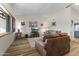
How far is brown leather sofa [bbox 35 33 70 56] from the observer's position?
3039 millimetres

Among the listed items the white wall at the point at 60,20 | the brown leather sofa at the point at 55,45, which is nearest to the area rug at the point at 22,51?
the brown leather sofa at the point at 55,45

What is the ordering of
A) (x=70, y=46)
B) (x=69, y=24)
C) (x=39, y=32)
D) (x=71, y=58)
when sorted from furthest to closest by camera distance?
1. (x=70, y=46)
2. (x=39, y=32)
3. (x=69, y=24)
4. (x=71, y=58)

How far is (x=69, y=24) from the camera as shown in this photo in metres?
3.25

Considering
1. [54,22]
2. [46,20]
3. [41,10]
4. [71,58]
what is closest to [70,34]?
[54,22]

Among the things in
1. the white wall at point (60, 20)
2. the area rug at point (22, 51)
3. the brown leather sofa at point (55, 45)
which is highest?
the white wall at point (60, 20)

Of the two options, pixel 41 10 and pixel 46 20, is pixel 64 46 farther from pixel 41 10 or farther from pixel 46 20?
pixel 41 10

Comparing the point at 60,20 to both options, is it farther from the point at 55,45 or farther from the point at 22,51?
the point at 22,51

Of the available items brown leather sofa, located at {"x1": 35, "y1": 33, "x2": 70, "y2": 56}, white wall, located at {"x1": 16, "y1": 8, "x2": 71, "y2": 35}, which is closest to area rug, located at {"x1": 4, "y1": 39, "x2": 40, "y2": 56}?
brown leather sofa, located at {"x1": 35, "y1": 33, "x2": 70, "y2": 56}

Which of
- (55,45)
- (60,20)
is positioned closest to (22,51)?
(55,45)

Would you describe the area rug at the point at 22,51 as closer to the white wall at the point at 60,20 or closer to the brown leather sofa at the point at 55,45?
the brown leather sofa at the point at 55,45

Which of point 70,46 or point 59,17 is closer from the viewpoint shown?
point 59,17

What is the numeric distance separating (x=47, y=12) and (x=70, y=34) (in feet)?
3.61

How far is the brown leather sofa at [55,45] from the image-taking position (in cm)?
304

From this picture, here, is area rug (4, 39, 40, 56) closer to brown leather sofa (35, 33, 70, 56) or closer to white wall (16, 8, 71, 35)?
brown leather sofa (35, 33, 70, 56)
